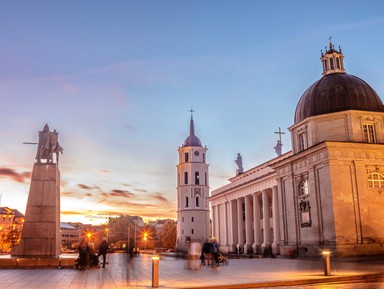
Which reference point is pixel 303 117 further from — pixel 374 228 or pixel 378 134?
pixel 374 228

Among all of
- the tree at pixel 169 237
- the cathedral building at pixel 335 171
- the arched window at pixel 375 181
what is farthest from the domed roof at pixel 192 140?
the arched window at pixel 375 181

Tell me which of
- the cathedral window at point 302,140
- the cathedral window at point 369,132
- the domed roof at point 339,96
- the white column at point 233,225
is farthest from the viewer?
the white column at point 233,225

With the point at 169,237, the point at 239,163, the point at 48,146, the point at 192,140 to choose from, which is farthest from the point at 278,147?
the point at 169,237

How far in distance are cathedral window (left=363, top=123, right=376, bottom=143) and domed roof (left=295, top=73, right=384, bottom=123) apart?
171 centimetres

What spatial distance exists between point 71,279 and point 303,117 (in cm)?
3103

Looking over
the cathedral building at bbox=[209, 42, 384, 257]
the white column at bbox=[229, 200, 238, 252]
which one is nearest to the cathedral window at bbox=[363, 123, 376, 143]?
the cathedral building at bbox=[209, 42, 384, 257]

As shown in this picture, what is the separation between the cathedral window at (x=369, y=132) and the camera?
38219mm

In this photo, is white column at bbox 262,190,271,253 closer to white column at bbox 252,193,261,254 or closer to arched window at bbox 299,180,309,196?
white column at bbox 252,193,261,254

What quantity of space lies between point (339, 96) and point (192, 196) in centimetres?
6719

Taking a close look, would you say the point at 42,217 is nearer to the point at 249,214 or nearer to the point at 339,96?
the point at 339,96

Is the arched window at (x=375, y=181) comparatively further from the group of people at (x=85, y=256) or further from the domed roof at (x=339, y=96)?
the group of people at (x=85, y=256)

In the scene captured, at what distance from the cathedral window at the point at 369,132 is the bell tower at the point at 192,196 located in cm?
6684

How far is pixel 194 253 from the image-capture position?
39.0 metres

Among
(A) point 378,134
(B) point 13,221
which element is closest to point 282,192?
(A) point 378,134
